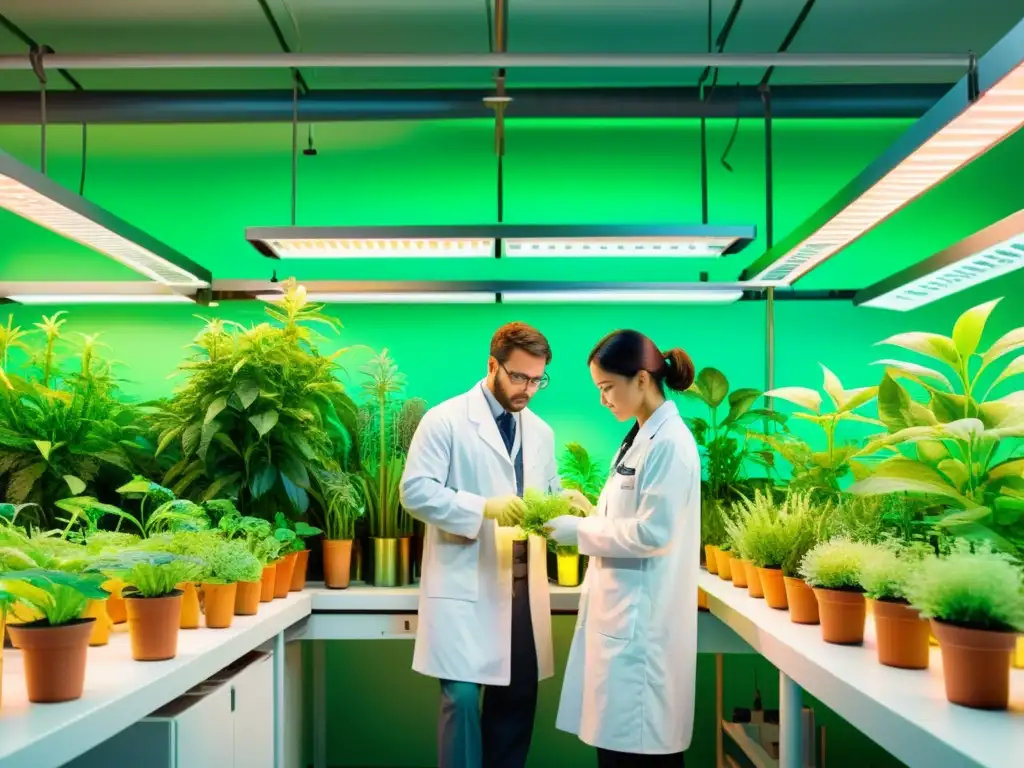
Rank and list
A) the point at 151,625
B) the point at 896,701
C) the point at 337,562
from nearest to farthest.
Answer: the point at 896,701
the point at 151,625
the point at 337,562

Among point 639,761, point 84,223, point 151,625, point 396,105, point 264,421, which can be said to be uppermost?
point 396,105

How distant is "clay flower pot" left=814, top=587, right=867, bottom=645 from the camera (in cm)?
239

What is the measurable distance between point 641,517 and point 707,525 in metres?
1.19

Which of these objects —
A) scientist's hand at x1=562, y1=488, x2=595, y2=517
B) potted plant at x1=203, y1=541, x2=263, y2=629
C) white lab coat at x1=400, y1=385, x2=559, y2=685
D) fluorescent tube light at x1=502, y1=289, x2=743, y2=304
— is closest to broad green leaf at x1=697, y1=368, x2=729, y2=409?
fluorescent tube light at x1=502, y1=289, x2=743, y2=304

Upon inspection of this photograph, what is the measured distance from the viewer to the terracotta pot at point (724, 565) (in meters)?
3.66

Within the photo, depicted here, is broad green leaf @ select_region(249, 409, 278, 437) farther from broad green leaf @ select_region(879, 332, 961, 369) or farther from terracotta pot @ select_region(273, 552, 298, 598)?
broad green leaf @ select_region(879, 332, 961, 369)

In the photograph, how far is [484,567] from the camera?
340 centimetres

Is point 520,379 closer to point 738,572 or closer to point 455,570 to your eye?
point 455,570

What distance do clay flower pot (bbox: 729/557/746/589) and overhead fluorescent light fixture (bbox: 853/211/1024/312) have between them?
1167 millimetres

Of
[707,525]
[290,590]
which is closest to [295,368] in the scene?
[290,590]

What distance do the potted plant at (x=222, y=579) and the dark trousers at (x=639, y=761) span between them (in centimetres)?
128

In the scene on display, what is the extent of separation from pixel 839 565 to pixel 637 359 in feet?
3.30

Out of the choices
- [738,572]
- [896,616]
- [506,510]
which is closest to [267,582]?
[506,510]

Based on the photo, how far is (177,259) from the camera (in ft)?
12.2
